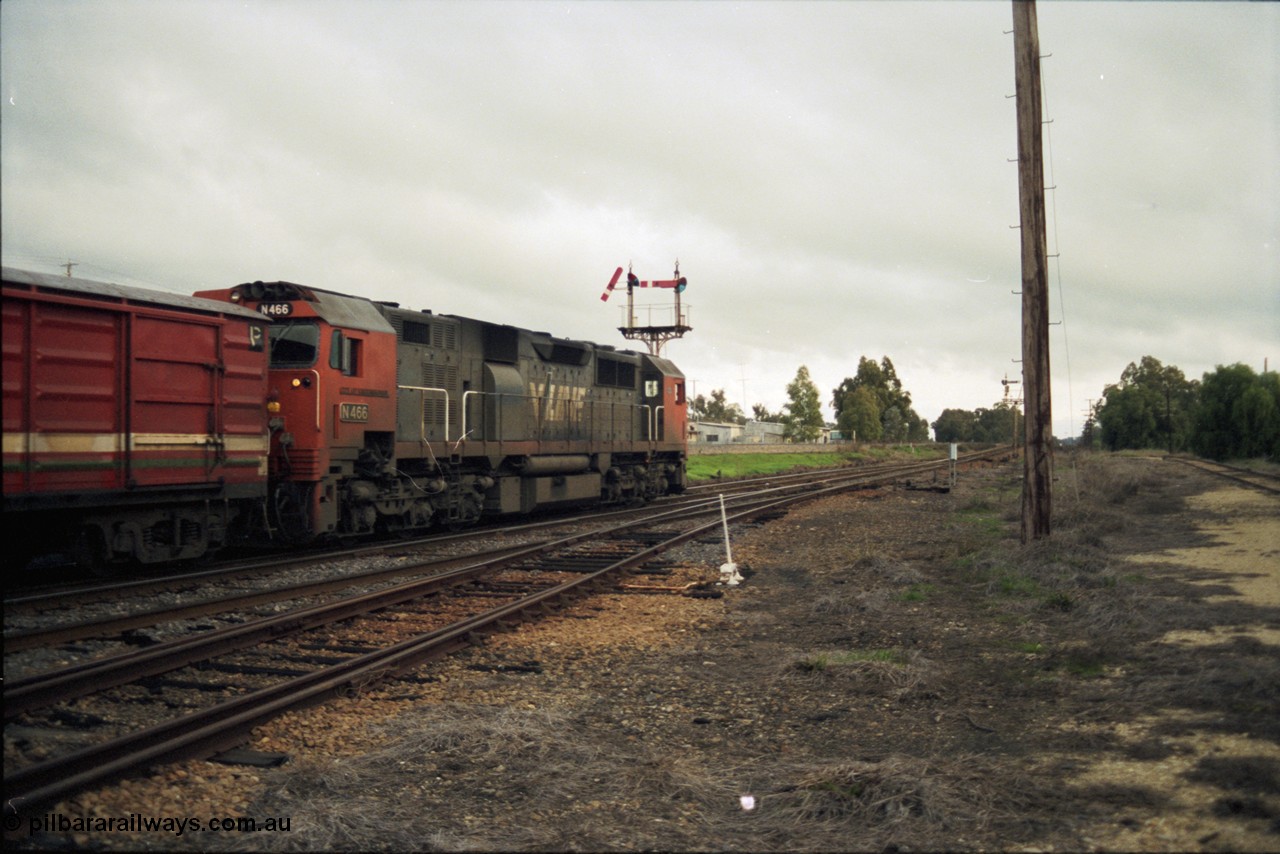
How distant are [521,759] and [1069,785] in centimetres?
315

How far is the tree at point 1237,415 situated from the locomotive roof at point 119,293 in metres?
43.0

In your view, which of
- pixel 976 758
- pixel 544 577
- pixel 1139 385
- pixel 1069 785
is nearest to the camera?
pixel 1069 785

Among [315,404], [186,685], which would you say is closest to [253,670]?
[186,685]

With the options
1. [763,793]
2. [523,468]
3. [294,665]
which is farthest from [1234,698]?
[523,468]

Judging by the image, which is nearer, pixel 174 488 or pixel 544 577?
pixel 174 488

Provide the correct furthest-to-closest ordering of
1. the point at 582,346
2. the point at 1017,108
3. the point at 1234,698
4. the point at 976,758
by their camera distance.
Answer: the point at 582,346, the point at 1017,108, the point at 1234,698, the point at 976,758

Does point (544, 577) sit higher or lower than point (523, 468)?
lower

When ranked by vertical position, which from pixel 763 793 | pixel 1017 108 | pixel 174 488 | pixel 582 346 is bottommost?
pixel 763 793

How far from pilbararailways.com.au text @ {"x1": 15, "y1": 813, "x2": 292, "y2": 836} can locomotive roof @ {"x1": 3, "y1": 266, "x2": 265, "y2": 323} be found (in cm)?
684

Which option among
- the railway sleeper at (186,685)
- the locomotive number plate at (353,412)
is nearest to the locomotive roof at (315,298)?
the locomotive number plate at (353,412)

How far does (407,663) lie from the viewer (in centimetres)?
711

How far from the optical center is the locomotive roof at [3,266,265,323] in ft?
29.5

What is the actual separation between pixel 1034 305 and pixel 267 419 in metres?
11.5

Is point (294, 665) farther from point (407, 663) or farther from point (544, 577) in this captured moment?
point (544, 577)
